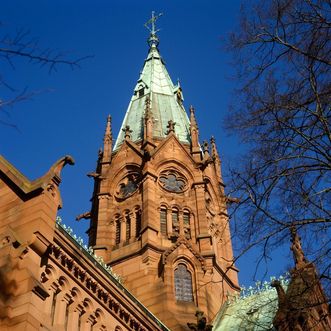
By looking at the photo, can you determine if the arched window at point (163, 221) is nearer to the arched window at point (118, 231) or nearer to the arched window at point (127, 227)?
the arched window at point (127, 227)

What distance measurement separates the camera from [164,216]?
105 ft

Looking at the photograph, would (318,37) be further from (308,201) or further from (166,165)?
(166,165)

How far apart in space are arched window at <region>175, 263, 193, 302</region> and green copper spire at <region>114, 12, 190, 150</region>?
1068 centimetres

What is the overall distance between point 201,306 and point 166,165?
9.79m

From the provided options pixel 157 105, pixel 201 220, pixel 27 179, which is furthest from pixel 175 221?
pixel 27 179

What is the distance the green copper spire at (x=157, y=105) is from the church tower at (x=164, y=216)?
11 cm

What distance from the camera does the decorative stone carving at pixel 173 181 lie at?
A: 33.5 metres

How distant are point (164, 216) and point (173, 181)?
2.63 m

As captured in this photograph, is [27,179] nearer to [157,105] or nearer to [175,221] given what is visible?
[175,221]

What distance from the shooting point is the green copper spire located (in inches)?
1512

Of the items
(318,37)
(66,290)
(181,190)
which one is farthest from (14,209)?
(181,190)

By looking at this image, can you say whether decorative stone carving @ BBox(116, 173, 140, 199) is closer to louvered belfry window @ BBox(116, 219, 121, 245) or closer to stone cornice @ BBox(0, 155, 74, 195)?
louvered belfry window @ BBox(116, 219, 121, 245)

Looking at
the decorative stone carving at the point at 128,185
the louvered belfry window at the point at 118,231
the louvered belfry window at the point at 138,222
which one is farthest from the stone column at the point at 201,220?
the louvered belfry window at the point at 118,231

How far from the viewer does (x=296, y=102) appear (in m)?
9.09
